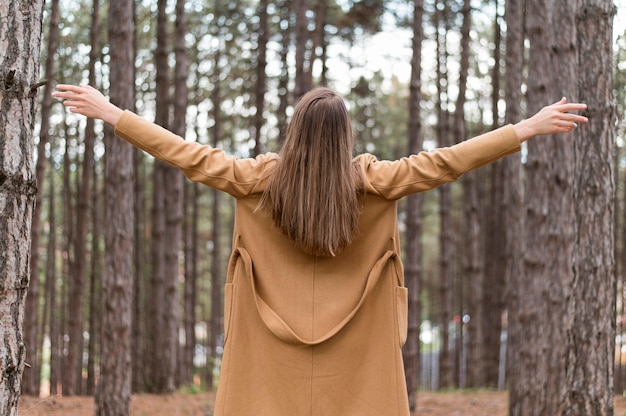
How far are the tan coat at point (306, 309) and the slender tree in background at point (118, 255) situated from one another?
535 centimetres

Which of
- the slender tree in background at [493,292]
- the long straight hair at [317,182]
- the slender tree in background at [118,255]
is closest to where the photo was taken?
the long straight hair at [317,182]

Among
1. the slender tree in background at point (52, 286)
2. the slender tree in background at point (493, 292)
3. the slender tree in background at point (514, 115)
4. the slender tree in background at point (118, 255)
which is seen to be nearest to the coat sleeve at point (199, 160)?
the slender tree in background at point (118, 255)

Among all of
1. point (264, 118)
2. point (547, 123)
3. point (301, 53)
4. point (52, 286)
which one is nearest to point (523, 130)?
point (547, 123)

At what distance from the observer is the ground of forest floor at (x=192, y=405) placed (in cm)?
1069

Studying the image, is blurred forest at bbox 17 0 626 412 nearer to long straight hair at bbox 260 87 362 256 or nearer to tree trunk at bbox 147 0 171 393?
tree trunk at bbox 147 0 171 393

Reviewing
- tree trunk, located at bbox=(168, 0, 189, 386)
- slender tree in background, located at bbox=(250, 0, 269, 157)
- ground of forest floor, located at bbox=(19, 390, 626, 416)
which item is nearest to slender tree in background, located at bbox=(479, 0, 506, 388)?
ground of forest floor, located at bbox=(19, 390, 626, 416)

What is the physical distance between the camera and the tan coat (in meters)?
3.08

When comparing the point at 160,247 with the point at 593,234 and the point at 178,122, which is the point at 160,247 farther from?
the point at 593,234

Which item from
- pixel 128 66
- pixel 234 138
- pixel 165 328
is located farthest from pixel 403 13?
pixel 128 66

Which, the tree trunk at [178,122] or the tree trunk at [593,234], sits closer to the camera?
the tree trunk at [593,234]

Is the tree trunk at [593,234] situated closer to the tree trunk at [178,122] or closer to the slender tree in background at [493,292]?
the tree trunk at [178,122]

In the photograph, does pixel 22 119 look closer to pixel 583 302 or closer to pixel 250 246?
pixel 250 246

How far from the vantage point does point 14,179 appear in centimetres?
316

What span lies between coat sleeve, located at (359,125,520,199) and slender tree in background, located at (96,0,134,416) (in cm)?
564
